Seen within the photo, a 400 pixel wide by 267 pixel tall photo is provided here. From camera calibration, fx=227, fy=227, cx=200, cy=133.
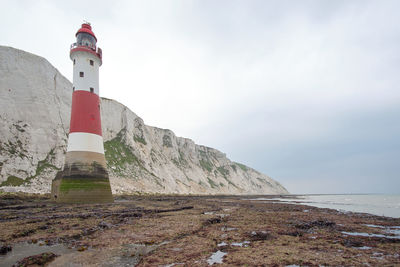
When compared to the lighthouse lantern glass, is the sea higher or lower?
lower

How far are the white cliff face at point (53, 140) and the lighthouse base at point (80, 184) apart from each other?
48.3 ft

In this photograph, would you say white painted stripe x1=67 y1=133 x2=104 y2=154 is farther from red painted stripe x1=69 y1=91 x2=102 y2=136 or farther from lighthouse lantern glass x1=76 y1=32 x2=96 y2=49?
lighthouse lantern glass x1=76 y1=32 x2=96 y2=49

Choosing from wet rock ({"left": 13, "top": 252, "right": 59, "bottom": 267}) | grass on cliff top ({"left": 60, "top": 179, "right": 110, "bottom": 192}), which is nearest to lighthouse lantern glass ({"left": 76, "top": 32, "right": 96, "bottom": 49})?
grass on cliff top ({"left": 60, "top": 179, "right": 110, "bottom": 192})

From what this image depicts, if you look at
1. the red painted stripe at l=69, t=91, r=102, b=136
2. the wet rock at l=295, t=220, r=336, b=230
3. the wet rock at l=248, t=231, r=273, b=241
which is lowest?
the wet rock at l=295, t=220, r=336, b=230

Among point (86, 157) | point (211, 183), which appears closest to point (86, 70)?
point (86, 157)

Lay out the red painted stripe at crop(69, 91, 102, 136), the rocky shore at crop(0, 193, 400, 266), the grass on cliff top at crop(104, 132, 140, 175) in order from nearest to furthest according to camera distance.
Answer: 1. the rocky shore at crop(0, 193, 400, 266)
2. the red painted stripe at crop(69, 91, 102, 136)
3. the grass on cliff top at crop(104, 132, 140, 175)

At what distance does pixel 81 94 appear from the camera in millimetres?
23672

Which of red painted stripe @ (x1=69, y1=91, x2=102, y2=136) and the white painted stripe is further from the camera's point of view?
red painted stripe @ (x1=69, y1=91, x2=102, y2=136)

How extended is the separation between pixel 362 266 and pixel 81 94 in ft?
83.5

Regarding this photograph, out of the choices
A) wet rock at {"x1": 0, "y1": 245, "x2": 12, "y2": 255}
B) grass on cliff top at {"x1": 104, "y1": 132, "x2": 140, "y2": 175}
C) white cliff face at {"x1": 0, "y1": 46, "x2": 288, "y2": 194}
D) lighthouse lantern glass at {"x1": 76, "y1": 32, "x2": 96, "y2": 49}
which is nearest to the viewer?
wet rock at {"x1": 0, "y1": 245, "x2": 12, "y2": 255}

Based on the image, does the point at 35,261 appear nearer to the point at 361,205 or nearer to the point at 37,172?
the point at 37,172

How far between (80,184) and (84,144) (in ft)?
13.0

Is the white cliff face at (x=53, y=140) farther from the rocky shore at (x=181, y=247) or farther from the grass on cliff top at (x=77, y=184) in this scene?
the rocky shore at (x=181, y=247)

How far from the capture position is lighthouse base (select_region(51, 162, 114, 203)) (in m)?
22.3
